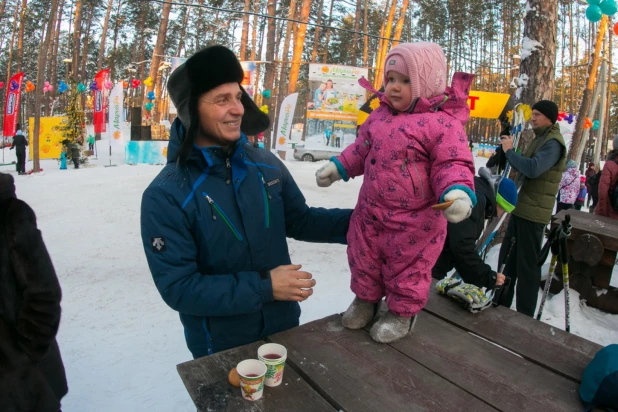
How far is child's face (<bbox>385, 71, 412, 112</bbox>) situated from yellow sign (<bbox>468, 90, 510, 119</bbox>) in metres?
10.9

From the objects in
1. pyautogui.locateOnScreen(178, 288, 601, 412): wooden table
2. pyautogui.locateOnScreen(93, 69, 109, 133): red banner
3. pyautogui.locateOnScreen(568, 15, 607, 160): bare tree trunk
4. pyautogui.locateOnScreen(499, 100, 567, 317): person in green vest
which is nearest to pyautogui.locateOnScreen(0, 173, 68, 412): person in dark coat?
pyautogui.locateOnScreen(178, 288, 601, 412): wooden table

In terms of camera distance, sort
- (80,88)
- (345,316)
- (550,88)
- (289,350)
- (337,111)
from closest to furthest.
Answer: (289,350)
(345,316)
(550,88)
(337,111)
(80,88)

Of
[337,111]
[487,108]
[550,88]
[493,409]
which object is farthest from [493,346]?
[337,111]

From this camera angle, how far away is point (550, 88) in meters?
5.96

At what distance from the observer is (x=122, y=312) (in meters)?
4.57

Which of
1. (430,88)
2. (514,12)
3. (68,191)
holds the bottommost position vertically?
(68,191)

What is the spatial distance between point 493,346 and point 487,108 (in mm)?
11314

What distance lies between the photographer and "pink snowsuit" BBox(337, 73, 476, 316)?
1802 mm

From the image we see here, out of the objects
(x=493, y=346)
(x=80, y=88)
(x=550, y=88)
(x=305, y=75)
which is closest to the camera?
(x=493, y=346)

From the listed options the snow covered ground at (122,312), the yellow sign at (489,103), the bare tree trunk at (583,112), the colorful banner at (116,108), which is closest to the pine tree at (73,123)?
the colorful banner at (116,108)

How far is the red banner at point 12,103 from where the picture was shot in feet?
58.6

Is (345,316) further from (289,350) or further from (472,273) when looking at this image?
(472,273)

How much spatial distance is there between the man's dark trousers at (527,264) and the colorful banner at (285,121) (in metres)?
11.1

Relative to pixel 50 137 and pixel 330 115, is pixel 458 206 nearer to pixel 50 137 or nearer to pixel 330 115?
pixel 330 115
